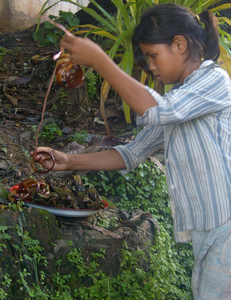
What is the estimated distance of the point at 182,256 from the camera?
3307mm

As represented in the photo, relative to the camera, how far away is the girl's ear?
5.20ft

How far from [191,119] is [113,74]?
1.37ft

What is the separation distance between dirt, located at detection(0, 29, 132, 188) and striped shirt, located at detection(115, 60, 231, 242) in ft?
5.82

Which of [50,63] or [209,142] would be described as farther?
[50,63]

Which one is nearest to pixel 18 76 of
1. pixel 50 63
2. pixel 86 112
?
pixel 50 63

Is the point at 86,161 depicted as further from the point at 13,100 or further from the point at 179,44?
the point at 13,100

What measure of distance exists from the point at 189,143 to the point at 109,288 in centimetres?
121

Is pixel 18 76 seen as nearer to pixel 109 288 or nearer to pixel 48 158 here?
pixel 48 158

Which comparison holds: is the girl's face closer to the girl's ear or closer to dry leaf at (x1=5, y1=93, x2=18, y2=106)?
the girl's ear

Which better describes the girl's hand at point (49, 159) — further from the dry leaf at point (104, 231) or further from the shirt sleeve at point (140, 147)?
the dry leaf at point (104, 231)

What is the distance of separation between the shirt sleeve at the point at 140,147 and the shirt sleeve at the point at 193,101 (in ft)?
1.71

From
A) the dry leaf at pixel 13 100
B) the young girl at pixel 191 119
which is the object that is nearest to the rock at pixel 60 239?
the young girl at pixel 191 119

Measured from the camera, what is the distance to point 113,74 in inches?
53.1

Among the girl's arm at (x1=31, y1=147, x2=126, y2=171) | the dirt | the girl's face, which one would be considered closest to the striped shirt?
the girl's face
